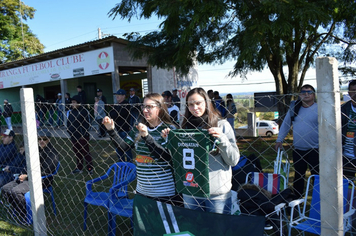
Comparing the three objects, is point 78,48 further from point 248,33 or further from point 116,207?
point 116,207

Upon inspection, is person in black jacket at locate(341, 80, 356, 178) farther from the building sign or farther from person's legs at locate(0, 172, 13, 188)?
the building sign

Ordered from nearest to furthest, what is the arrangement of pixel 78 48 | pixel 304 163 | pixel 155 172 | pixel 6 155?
pixel 155 172
pixel 304 163
pixel 6 155
pixel 78 48

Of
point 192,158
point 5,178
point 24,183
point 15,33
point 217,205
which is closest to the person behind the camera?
point 192,158

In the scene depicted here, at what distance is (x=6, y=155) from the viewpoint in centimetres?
468

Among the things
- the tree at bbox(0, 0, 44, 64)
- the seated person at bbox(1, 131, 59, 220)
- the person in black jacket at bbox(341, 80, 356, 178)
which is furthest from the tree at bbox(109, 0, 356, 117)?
the tree at bbox(0, 0, 44, 64)

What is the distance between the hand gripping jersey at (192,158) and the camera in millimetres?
1849

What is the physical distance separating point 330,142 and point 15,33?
93.1 feet

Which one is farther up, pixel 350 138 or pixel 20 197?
pixel 350 138

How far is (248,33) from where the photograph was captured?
4.73 metres

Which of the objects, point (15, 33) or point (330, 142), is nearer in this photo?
point (330, 142)

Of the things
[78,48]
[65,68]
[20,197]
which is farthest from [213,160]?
[65,68]

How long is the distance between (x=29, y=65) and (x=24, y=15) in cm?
1448

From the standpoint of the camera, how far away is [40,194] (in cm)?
270

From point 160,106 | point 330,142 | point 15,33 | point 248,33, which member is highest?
point 15,33
